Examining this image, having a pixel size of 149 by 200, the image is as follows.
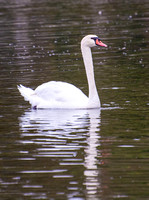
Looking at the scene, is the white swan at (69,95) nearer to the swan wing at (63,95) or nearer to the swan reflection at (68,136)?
the swan wing at (63,95)

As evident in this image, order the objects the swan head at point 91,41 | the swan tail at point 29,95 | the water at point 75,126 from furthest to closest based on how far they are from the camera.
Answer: the swan tail at point 29,95, the swan head at point 91,41, the water at point 75,126

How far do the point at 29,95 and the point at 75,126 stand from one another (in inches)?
107

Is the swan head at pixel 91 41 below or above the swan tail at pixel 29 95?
above

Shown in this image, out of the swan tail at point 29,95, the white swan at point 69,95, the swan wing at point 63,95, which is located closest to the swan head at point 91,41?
the white swan at point 69,95

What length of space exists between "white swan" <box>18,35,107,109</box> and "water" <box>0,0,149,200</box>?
20 cm

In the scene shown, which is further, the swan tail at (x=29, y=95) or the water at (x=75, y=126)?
the swan tail at (x=29, y=95)

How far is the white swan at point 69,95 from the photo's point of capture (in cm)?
1361

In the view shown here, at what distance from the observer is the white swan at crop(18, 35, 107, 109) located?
44.7 ft

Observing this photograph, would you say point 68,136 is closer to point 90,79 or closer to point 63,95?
point 63,95

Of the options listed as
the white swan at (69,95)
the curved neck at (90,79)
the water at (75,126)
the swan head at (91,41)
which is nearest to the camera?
the water at (75,126)

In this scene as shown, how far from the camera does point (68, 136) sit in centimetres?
1118

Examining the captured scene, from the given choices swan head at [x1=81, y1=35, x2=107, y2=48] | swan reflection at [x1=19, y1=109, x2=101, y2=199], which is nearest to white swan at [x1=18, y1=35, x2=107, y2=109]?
swan head at [x1=81, y1=35, x2=107, y2=48]

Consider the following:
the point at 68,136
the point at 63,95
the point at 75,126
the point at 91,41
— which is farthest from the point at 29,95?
the point at 68,136

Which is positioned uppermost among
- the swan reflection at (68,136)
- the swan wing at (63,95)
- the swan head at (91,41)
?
the swan head at (91,41)
